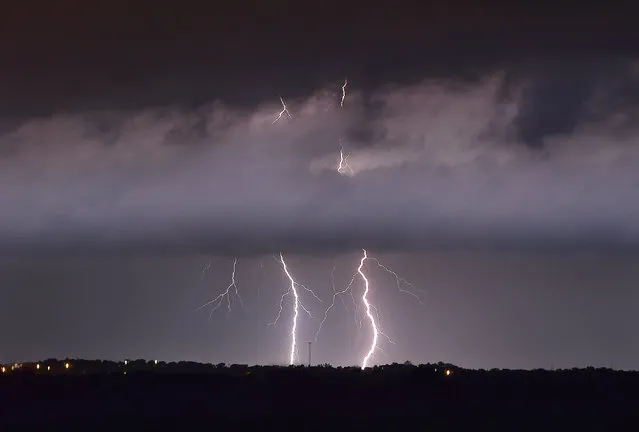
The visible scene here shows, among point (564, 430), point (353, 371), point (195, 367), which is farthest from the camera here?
point (195, 367)

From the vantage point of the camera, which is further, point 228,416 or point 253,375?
point 253,375

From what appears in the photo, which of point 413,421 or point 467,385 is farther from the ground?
point 467,385

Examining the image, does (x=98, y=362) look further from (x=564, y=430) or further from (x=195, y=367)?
(x=564, y=430)

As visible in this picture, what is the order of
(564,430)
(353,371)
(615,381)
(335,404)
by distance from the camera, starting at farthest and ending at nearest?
1. (353,371)
2. (615,381)
3. (335,404)
4. (564,430)

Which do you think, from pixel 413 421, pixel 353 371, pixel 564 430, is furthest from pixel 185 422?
pixel 353 371

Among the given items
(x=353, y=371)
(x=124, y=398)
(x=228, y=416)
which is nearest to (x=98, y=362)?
(x=353, y=371)

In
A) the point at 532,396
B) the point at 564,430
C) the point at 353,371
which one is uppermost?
the point at 353,371
